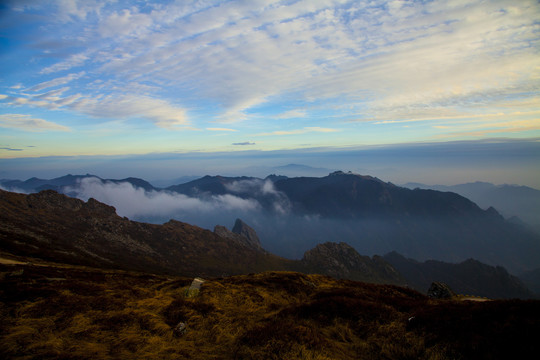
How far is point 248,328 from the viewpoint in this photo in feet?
47.4

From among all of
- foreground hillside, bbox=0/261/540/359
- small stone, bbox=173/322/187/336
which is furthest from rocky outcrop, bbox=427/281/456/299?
small stone, bbox=173/322/187/336

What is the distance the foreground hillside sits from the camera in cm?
1036

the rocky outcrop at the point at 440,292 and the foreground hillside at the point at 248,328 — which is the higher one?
the foreground hillside at the point at 248,328

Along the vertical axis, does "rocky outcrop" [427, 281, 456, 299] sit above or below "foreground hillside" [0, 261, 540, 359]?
below

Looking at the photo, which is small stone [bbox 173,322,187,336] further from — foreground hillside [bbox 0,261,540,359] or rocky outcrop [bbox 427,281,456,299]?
rocky outcrop [bbox 427,281,456,299]

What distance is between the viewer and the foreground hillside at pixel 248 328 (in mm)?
10359

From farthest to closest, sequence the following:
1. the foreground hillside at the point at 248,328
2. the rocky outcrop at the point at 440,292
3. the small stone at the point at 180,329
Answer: the rocky outcrop at the point at 440,292, the small stone at the point at 180,329, the foreground hillside at the point at 248,328

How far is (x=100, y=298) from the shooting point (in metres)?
18.4

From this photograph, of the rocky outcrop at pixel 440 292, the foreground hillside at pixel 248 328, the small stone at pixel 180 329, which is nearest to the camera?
the foreground hillside at pixel 248 328

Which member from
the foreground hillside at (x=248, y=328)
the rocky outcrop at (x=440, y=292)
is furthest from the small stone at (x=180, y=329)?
the rocky outcrop at (x=440, y=292)

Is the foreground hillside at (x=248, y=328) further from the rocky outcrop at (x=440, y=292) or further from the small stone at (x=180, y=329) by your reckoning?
the rocky outcrop at (x=440, y=292)

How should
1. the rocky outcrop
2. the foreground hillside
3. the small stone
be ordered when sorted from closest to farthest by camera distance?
1. the foreground hillside
2. the small stone
3. the rocky outcrop

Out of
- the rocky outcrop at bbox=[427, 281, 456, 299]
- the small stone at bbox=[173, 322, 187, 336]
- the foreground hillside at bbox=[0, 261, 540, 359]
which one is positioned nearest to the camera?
the foreground hillside at bbox=[0, 261, 540, 359]

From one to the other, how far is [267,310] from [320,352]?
319 inches
